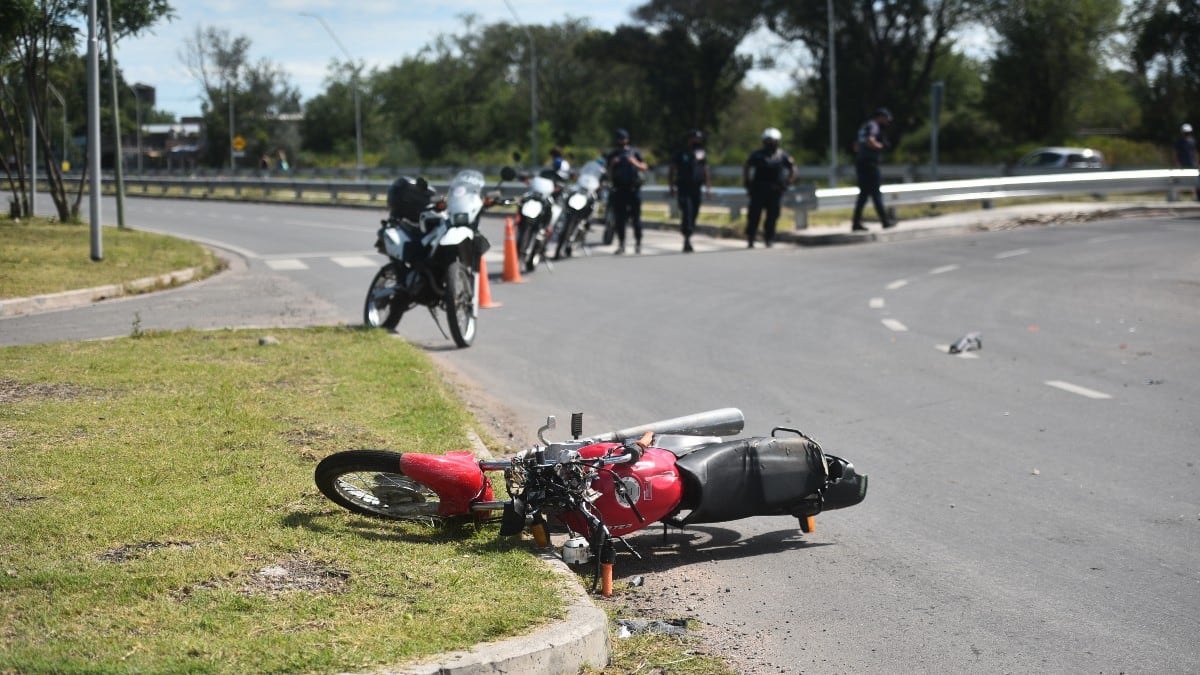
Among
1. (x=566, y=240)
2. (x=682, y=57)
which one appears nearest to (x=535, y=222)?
(x=566, y=240)

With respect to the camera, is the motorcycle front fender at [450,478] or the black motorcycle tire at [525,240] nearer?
the motorcycle front fender at [450,478]

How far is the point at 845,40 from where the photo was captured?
6216 cm

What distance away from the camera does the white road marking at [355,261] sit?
20766 millimetres

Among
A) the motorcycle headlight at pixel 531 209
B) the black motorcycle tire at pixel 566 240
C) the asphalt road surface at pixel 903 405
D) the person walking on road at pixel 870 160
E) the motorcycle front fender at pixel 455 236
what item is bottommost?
the asphalt road surface at pixel 903 405

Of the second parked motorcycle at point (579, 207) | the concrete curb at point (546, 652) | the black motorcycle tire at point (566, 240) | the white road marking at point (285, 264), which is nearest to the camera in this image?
the concrete curb at point (546, 652)

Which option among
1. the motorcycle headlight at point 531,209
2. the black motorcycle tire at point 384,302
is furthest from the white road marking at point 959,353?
the motorcycle headlight at point 531,209

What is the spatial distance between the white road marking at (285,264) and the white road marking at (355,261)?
597 mm

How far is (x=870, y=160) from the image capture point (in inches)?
919

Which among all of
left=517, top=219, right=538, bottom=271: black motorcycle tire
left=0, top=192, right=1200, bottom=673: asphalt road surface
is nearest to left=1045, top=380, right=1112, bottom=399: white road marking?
left=0, top=192, right=1200, bottom=673: asphalt road surface

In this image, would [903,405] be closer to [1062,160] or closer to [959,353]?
[959,353]

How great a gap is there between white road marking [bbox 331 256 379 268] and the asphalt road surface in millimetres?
138

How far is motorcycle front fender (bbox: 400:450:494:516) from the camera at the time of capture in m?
5.85

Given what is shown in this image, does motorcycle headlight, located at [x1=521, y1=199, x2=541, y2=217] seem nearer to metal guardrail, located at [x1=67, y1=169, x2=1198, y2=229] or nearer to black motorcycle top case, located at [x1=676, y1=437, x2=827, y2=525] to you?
metal guardrail, located at [x1=67, y1=169, x2=1198, y2=229]

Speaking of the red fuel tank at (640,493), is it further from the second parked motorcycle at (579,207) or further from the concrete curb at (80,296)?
the second parked motorcycle at (579,207)
